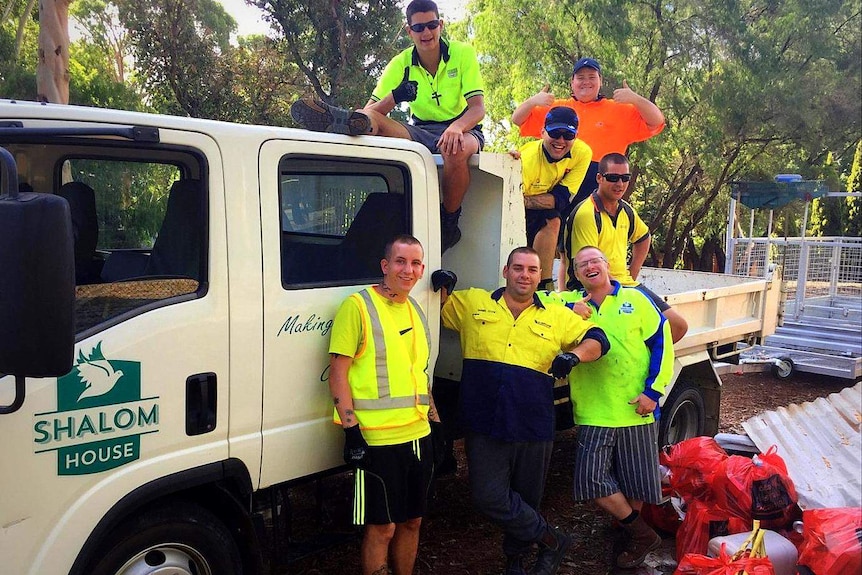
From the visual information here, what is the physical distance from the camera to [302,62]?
12797 millimetres

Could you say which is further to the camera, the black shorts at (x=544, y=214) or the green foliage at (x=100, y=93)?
the green foliage at (x=100, y=93)

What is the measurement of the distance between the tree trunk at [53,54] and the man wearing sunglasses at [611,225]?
7050 mm

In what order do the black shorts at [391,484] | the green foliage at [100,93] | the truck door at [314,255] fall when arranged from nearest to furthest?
the truck door at [314,255]
the black shorts at [391,484]
the green foliage at [100,93]

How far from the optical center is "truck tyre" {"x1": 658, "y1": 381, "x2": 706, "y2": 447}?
477 centimetres

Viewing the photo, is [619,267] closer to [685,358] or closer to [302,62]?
[685,358]

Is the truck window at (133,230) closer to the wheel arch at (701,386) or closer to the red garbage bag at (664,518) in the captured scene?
the red garbage bag at (664,518)

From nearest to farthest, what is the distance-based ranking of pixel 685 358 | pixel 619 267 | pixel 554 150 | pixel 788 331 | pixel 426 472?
pixel 426 472
pixel 554 150
pixel 619 267
pixel 685 358
pixel 788 331

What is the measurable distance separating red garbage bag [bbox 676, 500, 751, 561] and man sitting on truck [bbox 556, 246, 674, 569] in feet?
0.57

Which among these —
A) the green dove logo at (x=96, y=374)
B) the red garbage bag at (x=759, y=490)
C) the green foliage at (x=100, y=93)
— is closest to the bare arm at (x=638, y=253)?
the red garbage bag at (x=759, y=490)

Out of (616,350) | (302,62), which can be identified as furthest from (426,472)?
(302,62)

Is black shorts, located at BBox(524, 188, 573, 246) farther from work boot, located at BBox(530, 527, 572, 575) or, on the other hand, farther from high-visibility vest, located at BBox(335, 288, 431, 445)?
work boot, located at BBox(530, 527, 572, 575)

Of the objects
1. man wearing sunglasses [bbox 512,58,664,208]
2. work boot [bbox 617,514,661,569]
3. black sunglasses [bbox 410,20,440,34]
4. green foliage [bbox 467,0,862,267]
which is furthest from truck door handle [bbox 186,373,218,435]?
green foliage [bbox 467,0,862,267]

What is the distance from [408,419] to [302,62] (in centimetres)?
1104

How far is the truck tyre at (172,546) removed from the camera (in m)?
2.42
